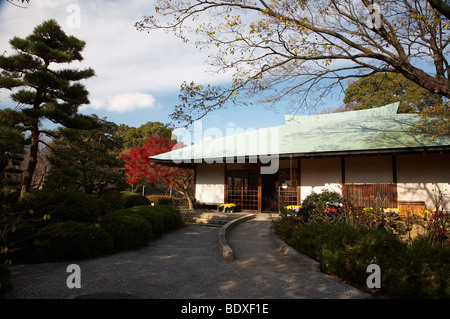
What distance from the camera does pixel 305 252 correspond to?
6.05 meters

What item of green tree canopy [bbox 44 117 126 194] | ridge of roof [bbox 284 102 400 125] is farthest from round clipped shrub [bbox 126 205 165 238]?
ridge of roof [bbox 284 102 400 125]

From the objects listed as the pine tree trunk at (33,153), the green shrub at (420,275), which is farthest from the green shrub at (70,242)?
the green shrub at (420,275)

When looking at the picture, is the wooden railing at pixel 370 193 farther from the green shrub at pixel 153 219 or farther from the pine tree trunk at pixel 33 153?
the pine tree trunk at pixel 33 153

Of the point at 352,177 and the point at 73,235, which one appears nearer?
the point at 73,235

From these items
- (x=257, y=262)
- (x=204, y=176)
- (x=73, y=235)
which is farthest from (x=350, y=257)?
(x=204, y=176)

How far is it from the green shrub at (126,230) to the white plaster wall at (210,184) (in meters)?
7.70

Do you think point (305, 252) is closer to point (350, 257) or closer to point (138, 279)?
point (350, 257)

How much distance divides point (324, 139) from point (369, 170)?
7.74ft

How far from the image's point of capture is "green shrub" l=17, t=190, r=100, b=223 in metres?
6.11

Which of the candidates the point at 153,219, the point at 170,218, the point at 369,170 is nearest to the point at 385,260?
the point at 153,219

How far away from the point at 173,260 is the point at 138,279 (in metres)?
1.43

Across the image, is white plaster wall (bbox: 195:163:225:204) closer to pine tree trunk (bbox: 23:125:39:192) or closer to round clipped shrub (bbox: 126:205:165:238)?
round clipped shrub (bbox: 126:205:165:238)

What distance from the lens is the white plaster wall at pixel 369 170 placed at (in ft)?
36.8

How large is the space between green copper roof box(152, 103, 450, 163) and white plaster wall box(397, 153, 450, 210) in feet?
2.77
